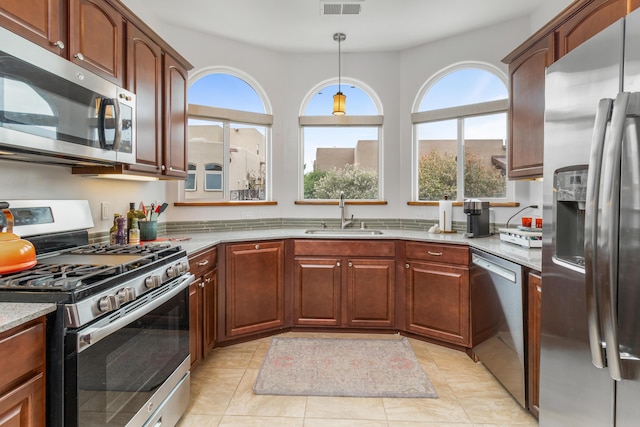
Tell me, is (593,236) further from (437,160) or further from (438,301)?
(437,160)

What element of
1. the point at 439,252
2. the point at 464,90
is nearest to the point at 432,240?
the point at 439,252

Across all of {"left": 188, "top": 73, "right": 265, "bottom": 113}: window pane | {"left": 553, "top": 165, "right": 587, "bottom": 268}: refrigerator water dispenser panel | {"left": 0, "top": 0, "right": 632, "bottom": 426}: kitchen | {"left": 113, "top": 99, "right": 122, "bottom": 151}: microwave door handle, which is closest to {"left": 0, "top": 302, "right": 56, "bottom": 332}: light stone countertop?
{"left": 113, "top": 99, "right": 122, "bottom": 151}: microwave door handle

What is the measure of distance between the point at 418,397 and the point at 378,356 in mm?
559

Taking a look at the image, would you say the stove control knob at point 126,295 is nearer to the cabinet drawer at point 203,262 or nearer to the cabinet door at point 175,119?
the cabinet drawer at point 203,262

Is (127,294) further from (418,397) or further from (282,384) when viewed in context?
(418,397)

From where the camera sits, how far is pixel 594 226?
1067mm

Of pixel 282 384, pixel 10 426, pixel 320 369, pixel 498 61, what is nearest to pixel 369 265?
pixel 320 369

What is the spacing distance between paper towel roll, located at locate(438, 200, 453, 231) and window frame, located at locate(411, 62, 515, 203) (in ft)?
1.02

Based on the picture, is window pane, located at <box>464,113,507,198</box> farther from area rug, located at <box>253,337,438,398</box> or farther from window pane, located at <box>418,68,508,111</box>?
area rug, located at <box>253,337,438,398</box>

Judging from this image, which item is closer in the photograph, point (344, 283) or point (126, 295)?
point (126, 295)

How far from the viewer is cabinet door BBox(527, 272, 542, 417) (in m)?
1.86

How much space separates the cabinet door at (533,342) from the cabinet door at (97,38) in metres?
2.53

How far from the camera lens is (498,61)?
324cm

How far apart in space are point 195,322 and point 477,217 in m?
2.31
